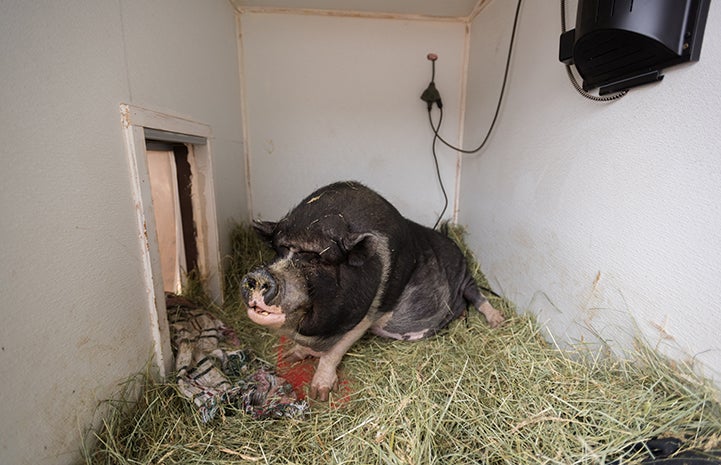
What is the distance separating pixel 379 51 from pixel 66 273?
311cm

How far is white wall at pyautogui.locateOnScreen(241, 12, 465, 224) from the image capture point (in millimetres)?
3238

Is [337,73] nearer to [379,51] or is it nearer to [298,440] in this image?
[379,51]

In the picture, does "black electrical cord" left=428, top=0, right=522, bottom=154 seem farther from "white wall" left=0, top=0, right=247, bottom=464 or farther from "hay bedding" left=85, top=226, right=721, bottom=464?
"white wall" left=0, top=0, right=247, bottom=464

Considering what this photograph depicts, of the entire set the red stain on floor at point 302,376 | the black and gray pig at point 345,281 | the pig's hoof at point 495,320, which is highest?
the black and gray pig at point 345,281

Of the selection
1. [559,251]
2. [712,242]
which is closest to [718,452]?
[712,242]

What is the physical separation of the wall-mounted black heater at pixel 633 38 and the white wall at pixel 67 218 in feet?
6.21

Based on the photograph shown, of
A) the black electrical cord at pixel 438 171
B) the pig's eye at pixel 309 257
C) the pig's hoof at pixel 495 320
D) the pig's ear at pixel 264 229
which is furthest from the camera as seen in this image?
the black electrical cord at pixel 438 171

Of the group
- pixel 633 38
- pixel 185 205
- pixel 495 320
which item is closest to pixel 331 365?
pixel 495 320

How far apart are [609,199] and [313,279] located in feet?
4.39

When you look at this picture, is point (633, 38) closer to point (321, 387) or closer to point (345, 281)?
point (345, 281)

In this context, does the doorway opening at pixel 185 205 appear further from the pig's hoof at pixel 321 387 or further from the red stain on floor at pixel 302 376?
the pig's hoof at pixel 321 387

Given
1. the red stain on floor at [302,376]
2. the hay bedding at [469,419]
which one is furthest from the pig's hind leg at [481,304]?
the red stain on floor at [302,376]

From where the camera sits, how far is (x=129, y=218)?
146 cm

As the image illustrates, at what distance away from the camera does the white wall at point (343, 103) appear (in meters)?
3.24
